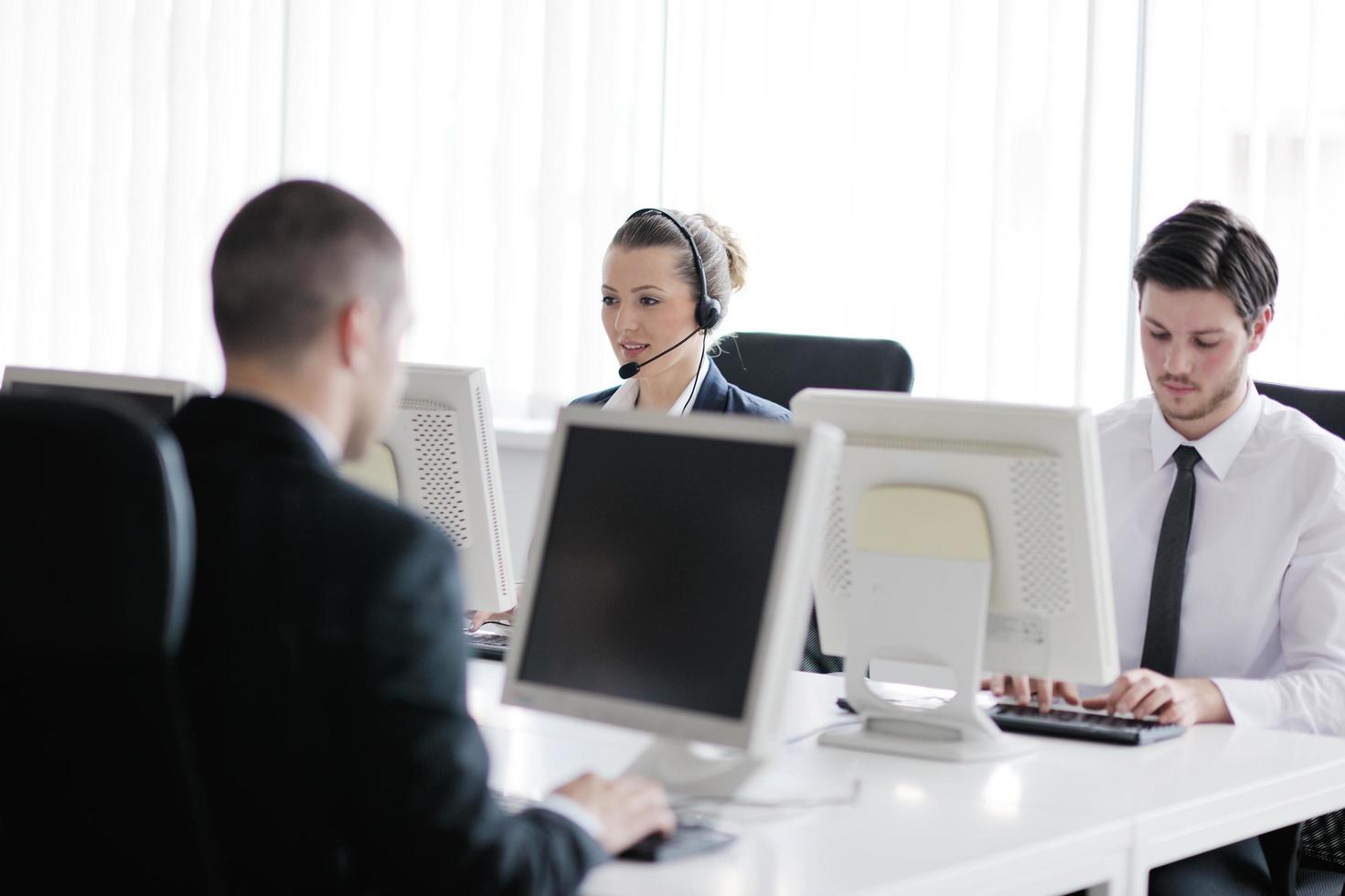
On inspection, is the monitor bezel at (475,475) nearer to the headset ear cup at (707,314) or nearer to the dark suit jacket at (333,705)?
the headset ear cup at (707,314)

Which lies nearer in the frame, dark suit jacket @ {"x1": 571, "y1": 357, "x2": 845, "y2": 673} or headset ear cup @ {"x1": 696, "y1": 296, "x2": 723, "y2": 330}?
dark suit jacket @ {"x1": 571, "y1": 357, "x2": 845, "y2": 673}

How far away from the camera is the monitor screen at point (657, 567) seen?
157 centimetres

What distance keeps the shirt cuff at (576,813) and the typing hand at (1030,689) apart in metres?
0.85

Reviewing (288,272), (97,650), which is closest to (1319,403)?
(288,272)

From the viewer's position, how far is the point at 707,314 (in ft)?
10.6

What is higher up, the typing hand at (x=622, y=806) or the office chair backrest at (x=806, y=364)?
the office chair backrest at (x=806, y=364)

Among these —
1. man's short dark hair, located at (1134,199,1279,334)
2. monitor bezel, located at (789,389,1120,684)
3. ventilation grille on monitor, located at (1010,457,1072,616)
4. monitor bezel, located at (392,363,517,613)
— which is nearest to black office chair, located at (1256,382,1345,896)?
man's short dark hair, located at (1134,199,1279,334)

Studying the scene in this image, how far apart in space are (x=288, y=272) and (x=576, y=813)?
51cm

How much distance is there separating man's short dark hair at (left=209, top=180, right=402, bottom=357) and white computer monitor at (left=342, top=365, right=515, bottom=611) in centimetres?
97

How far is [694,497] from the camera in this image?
1.62 metres

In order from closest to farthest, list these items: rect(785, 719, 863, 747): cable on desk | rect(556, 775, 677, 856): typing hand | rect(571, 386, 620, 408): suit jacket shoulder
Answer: rect(556, 775, 677, 856): typing hand < rect(785, 719, 863, 747): cable on desk < rect(571, 386, 620, 408): suit jacket shoulder

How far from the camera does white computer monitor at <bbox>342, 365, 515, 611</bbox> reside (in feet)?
7.80

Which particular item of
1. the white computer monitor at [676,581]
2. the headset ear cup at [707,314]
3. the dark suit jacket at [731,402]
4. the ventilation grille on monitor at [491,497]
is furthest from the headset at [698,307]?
the white computer monitor at [676,581]

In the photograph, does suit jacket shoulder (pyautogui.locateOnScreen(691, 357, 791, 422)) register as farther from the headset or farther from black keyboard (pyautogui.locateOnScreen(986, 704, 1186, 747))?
black keyboard (pyautogui.locateOnScreen(986, 704, 1186, 747))
